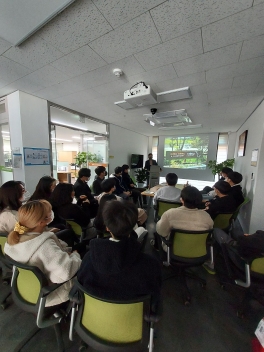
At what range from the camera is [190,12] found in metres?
1.28

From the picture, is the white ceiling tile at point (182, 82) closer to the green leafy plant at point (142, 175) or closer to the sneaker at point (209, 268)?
the sneaker at point (209, 268)

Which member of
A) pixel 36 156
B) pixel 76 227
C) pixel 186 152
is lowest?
pixel 76 227

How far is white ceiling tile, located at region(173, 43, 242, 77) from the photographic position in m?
1.73

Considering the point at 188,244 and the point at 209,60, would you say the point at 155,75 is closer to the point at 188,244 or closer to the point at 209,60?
the point at 209,60

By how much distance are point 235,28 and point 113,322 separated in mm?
2550

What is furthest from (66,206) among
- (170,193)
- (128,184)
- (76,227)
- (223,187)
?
(128,184)

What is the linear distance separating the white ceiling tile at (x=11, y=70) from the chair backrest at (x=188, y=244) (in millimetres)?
3004

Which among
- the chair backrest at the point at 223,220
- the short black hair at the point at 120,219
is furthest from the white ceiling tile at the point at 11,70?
the chair backrest at the point at 223,220

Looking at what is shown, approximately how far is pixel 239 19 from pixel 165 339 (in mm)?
2854

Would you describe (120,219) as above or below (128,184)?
above

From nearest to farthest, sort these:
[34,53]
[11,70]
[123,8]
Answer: [123,8] → [34,53] → [11,70]

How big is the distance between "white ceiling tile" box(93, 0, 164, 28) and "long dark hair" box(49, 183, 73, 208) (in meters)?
1.78

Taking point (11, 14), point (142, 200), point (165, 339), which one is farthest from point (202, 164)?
point (11, 14)

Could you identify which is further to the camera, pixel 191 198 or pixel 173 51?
pixel 173 51
